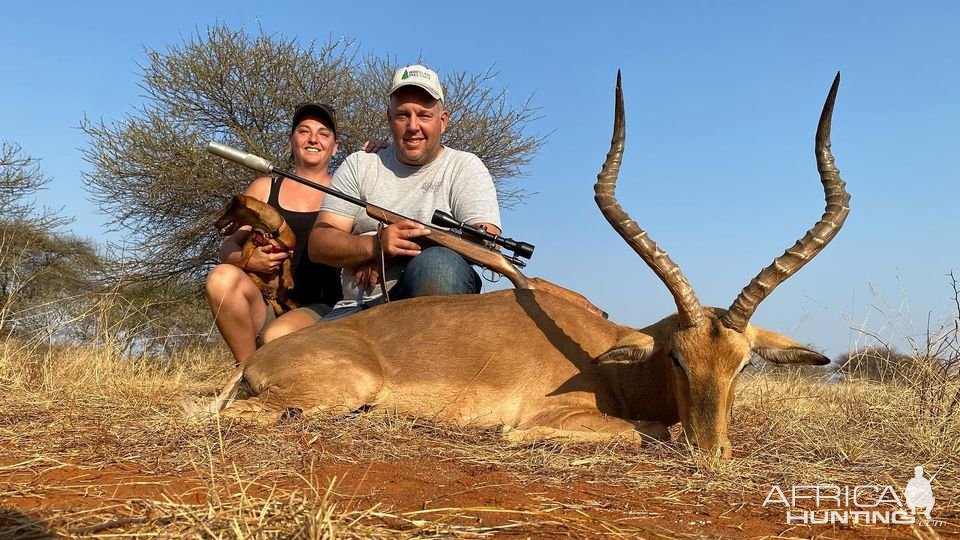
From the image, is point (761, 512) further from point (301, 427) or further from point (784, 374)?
point (784, 374)

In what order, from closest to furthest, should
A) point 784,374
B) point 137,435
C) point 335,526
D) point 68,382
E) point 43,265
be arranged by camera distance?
point 335,526 < point 137,435 < point 68,382 < point 784,374 < point 43,265

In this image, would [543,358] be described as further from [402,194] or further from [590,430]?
[402,194]

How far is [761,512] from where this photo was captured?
122 inches

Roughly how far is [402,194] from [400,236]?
80 centimetres

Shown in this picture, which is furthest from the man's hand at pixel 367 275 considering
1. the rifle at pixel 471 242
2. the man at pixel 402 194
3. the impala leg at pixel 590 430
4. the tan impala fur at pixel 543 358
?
the impala leg at pixel 590 430

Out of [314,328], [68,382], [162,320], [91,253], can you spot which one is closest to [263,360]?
[314,328]

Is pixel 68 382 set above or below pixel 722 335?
below

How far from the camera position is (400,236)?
5.98m

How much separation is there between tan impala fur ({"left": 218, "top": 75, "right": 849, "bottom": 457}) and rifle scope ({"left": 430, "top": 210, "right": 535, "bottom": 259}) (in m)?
0.70

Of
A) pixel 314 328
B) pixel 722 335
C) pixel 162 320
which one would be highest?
pixel 722 335

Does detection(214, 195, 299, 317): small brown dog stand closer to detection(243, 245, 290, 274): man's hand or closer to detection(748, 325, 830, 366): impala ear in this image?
detection(243, 245, 290, 274): man's hand

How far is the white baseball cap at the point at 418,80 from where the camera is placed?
6.52 meters

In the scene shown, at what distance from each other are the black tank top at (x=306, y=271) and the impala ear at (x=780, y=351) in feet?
13.4

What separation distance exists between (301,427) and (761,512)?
245 cm
